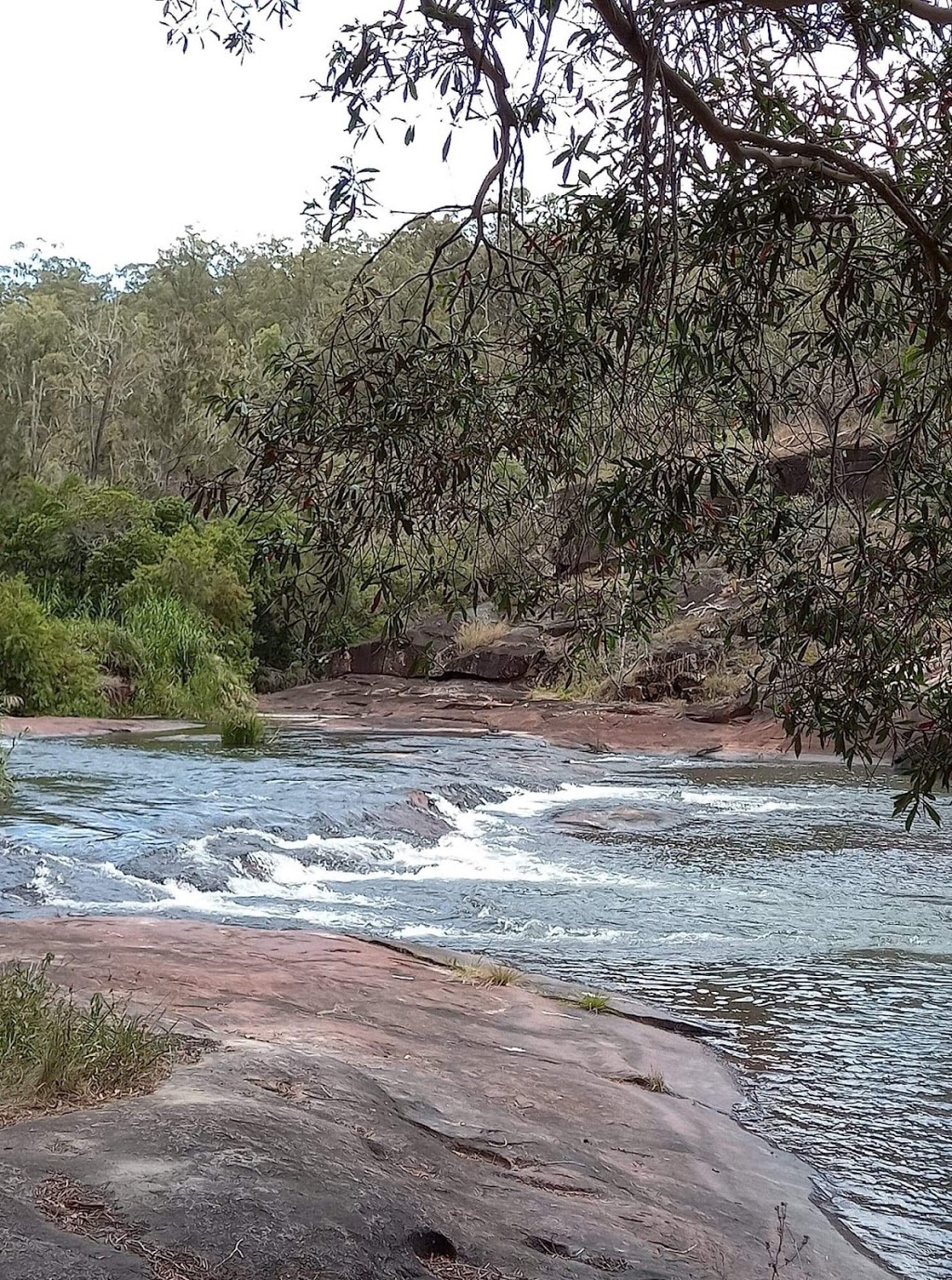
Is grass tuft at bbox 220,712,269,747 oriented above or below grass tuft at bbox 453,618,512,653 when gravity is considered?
below

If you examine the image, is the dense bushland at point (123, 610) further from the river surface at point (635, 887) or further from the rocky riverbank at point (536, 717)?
the river surface at point (635, 887)

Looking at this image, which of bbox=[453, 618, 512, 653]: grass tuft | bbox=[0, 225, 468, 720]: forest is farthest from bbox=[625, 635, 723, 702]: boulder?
bbox=[0, 225, 468, 720]: forest

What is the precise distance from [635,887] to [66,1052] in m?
7.28

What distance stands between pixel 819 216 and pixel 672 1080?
3.83m

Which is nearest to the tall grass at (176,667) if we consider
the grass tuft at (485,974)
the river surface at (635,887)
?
the river surface at (635,887)

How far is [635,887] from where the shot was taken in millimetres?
10734

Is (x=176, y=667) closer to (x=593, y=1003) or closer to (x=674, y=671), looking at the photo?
(x=674, y=671)

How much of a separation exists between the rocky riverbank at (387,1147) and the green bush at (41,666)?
16.0 metres

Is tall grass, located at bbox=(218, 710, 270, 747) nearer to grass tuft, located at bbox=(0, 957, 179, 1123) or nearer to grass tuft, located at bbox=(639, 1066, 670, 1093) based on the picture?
grass tuft, located at bbox=(639, 1066, 670, 1093)

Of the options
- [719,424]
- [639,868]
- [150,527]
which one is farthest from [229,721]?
[719,424]

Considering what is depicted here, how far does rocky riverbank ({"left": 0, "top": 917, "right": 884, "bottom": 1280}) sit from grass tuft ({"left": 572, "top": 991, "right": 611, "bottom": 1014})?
14 centimetres

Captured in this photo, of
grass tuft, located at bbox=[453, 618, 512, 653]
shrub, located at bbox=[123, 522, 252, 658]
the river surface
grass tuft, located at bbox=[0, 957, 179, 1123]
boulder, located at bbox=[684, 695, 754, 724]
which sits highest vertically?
shrub, located at bbox=[123, 522, 252, 658]

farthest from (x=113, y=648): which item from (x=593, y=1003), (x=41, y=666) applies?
(x=593, y=1003)

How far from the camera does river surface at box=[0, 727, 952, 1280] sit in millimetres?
6027
